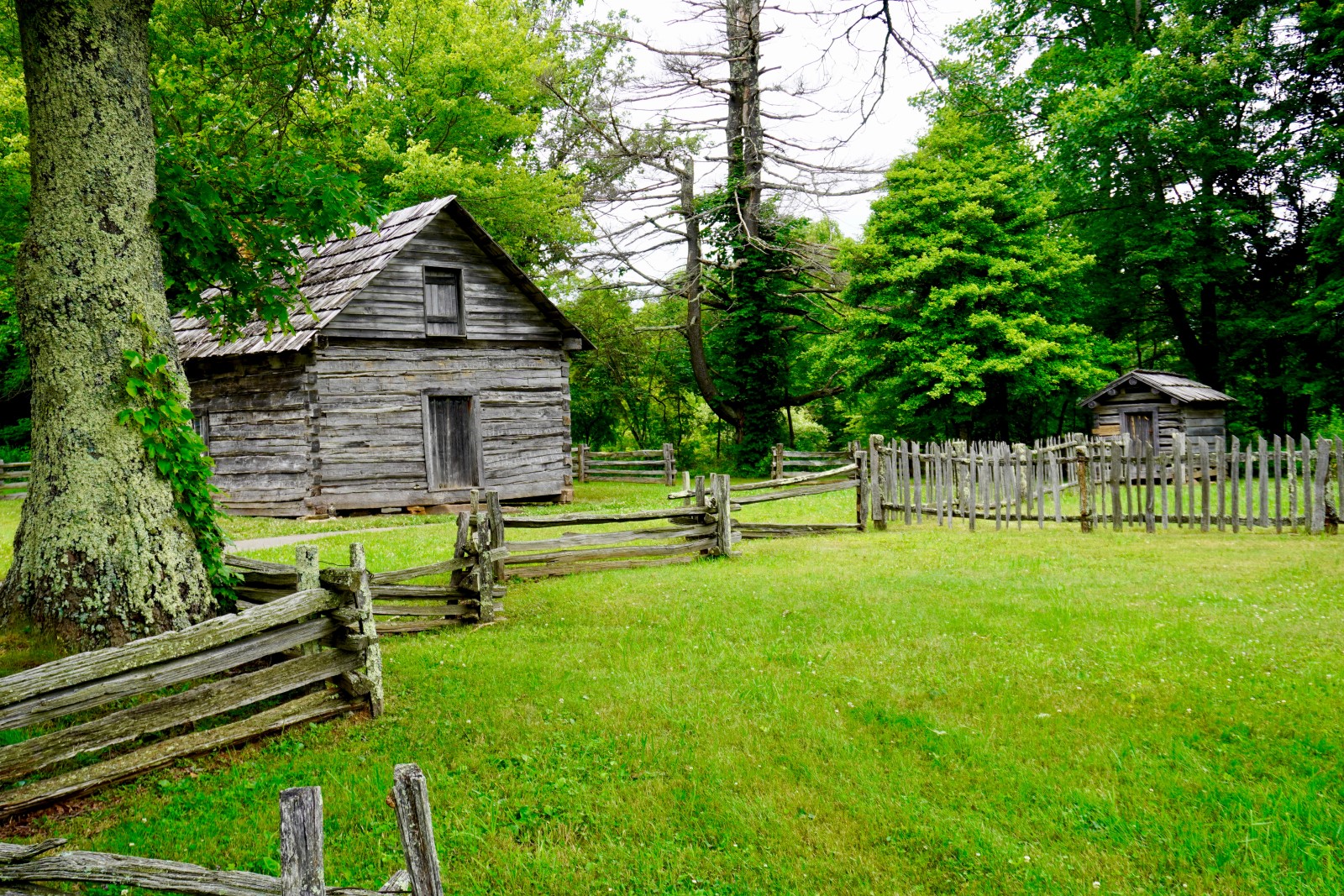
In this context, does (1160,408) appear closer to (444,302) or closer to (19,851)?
(444,302)

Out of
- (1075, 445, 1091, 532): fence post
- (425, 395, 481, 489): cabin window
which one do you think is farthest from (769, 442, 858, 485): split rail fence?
(1075, 445, 1091, 532): fence post

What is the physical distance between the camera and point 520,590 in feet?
33.6

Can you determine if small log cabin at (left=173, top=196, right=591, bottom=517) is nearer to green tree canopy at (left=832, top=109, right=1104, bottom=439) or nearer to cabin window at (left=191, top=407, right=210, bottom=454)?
cabin window at (left=191, top=407, right=210, bottom=454)

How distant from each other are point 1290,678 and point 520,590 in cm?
748

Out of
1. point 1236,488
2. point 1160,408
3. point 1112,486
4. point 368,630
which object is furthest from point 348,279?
point 1160,408

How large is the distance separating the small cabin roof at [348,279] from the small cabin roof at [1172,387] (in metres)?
16.3

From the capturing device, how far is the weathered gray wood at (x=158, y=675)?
4359 mm

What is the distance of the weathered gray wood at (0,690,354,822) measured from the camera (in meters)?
4.50

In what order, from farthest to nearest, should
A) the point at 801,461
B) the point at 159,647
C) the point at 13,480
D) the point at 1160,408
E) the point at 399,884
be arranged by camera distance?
the point at 801,461, the point at 13,480, the point at 1160,408, the point at 159,647, the point at 399,884

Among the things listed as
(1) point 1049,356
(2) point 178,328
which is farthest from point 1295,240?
(2) point 178,328

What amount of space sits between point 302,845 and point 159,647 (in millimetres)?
3215

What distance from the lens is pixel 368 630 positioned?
→ 236 inches

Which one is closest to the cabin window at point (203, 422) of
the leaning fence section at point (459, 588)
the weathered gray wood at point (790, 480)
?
the weathered gray wood at point (790, 480)

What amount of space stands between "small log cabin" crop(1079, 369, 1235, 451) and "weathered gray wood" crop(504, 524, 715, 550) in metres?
18.2
